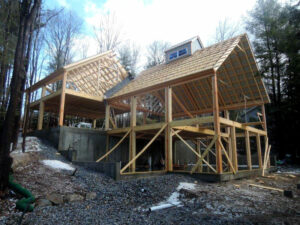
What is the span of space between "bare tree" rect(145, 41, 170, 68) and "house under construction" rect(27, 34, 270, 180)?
14.1 meters

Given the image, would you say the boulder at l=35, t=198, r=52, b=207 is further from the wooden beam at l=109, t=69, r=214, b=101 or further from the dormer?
the dormer

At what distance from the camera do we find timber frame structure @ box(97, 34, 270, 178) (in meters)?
9.41

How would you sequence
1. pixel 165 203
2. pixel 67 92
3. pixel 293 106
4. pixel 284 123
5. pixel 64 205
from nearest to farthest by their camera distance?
pixel 64 205
pixel 165 203
pixel 67 92
pixel 293 106
pixel 284 123

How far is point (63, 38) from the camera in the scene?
2334 cm

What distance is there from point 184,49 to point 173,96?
306 cm

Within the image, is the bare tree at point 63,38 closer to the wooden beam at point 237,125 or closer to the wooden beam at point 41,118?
the wooden beam at point 41,118

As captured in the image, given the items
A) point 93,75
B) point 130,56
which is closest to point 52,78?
point 93,75

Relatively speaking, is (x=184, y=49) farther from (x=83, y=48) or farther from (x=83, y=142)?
(x=83, y=48)

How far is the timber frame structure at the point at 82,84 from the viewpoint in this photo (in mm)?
12773

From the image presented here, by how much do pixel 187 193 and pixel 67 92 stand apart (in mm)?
8997

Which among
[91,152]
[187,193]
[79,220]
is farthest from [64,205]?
[91,152]

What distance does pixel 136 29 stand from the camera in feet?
85.2

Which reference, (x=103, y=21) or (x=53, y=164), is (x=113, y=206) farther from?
(x=103, y=21)

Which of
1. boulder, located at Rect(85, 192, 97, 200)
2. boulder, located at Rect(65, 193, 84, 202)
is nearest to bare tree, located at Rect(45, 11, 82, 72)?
boulder, located at Rect(85, 192, 97, 200)
